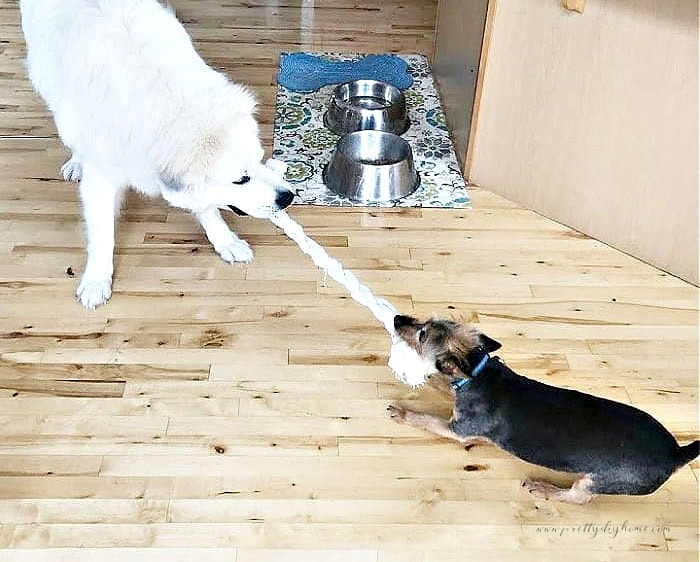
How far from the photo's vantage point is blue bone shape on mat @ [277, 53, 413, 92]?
3596mm

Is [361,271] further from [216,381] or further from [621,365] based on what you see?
[621,365]

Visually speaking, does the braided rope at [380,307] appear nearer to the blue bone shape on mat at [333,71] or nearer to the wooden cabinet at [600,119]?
the wooden cabinet at [600,119]

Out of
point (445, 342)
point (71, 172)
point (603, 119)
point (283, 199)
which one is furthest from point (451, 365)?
point (71, 172)

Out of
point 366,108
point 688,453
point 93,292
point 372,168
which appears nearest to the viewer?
point 688,453

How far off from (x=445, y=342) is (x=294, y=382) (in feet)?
1.83

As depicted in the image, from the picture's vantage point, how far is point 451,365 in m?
1.75

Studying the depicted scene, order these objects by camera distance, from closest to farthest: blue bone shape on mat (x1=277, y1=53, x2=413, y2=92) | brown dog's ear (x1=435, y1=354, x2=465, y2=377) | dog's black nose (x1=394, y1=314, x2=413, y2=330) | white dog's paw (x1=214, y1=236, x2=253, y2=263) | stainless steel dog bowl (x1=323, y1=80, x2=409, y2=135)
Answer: brown dog's ear (x1=435, y1=354, x2=465, y2=377)
dog's black nose (x1=394, y1=314, x2=413, y2=330)
white dog's paw (x1=214, y1=236, x2=253, y2=263)
stainless steel dog bowl (x1=323, y1=80, x2=409, y2=135)
blue bone shape on mat (x1=277, y1=53, x2=413, y2=92)

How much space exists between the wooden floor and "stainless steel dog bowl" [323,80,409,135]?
58 centimetres

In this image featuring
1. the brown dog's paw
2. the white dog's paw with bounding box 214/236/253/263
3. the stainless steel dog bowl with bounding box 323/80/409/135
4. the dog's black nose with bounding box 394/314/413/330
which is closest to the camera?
the dog's black nose with bounding box 394/314/413/330

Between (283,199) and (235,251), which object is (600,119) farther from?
(235,251)

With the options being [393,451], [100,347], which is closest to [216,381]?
[100,347]

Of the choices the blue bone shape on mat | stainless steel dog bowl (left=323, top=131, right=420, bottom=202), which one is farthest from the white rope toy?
the blue bone shape on mat

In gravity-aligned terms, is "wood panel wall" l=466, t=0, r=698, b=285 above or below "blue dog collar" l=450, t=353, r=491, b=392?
above

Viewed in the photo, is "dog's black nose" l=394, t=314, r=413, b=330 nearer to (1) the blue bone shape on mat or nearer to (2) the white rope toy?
(2) the white rope toy
